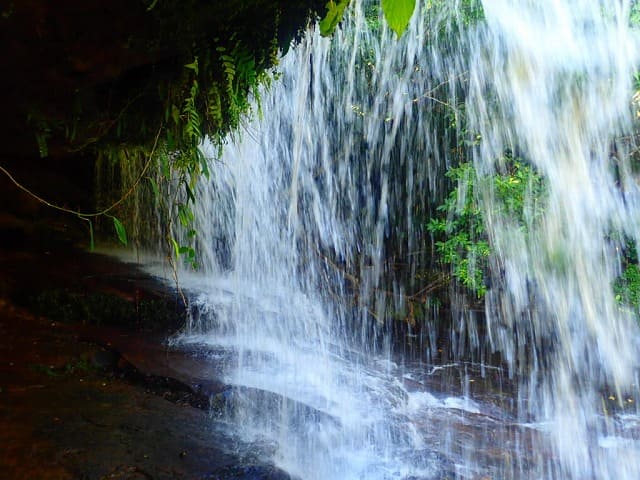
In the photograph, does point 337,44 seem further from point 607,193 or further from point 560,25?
point 607,193

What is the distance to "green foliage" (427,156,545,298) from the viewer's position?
19.8 feet

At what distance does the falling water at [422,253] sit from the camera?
13.9 ft

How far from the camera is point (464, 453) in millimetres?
3980

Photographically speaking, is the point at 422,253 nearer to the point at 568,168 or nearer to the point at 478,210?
the point at 478,210

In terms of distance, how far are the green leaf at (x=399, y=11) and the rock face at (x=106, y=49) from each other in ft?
3.06

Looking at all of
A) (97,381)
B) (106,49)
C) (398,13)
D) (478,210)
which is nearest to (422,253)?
(478,210)

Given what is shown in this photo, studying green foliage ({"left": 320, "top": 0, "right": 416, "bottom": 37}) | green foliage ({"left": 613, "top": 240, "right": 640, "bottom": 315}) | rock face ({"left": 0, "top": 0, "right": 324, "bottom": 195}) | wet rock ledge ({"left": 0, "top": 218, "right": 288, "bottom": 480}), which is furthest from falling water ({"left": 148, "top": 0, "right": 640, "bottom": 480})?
green foliage ({"left": 320, "top": 0, "right": 416, "bottom": 37})

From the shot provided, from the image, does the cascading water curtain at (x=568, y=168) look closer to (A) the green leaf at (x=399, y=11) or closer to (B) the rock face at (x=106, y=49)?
(B) the rock face at (x=106, y=49)

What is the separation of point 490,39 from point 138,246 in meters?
6.03

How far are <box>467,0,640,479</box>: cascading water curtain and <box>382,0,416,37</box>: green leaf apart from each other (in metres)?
4.85

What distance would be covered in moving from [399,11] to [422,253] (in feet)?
22.2

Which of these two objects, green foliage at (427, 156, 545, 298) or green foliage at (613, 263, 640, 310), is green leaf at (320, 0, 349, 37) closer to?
green foliage at (427, 156, 545, 298)

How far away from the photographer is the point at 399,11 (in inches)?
64.9

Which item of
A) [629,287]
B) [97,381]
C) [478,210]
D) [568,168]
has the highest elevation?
[568,168]
